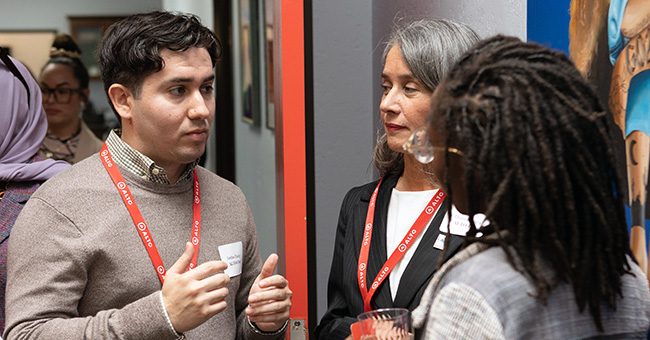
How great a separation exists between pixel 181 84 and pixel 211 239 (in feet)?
1.27

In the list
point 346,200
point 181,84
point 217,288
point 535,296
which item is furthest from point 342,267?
point 535,296

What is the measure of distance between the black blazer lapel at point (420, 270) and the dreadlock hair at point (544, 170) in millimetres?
706

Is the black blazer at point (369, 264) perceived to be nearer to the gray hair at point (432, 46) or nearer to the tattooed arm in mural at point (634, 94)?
the gray hair at point (432, 46)

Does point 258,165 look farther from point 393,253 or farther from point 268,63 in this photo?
point 393,253

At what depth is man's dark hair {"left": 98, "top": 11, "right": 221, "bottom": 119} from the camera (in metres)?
1.96

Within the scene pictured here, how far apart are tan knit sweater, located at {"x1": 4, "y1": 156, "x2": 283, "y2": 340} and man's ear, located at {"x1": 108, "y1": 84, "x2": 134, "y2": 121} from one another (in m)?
0.14

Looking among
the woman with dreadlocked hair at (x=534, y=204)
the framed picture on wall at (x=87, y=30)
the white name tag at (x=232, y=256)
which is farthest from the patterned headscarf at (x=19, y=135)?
the framed picture on wall at (x=87, y=30)

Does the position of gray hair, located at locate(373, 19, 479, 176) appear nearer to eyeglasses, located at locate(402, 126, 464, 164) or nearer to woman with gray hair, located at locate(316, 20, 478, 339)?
woman with gray hair, located at locate(316, 20, 478, 339)

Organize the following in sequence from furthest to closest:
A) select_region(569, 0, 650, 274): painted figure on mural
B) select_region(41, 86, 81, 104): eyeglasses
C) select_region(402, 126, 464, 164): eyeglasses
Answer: select_region(41, 86, 81, 104): eyeglasses
select_region(569, 0, 650, 274): painted figure on mural
select_region(402, 126, 464, 164): eyeglasses

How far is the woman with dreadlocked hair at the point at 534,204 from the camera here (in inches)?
45.6

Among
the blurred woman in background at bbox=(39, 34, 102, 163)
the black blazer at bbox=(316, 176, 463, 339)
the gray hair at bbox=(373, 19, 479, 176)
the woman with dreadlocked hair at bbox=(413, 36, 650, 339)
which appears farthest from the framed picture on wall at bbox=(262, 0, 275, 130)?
the woman with dreadlocked hair at bbox=(413, 36, 650, 339)

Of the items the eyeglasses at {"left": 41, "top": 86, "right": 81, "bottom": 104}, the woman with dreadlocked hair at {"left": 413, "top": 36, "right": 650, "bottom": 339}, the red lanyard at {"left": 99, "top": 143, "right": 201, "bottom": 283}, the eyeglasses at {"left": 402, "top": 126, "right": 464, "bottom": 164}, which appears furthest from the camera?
the eyeglasses at {"left": 41, "top": 86, "right": 81, "bottom": 104}

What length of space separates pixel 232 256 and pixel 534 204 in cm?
107

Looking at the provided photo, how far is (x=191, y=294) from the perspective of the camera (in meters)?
1.74
